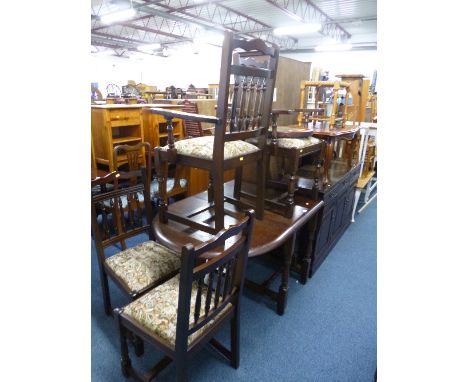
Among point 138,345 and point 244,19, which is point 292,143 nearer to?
point 138,345

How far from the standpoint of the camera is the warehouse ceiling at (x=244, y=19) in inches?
241

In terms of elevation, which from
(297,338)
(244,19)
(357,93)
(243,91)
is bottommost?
(297,338)

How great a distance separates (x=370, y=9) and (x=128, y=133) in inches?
235

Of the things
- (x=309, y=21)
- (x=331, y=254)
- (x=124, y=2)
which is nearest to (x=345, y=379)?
(x=331, y=254)

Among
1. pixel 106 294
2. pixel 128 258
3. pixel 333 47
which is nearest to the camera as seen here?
pixel 128 258

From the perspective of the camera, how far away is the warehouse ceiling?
241 inches

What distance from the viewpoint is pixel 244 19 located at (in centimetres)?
774

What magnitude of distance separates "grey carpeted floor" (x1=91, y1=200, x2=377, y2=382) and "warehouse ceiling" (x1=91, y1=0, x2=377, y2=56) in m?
4.32

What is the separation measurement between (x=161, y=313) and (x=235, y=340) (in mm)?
438

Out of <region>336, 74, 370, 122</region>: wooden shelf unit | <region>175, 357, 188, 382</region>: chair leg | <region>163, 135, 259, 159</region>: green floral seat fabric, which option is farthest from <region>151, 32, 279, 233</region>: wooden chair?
<region>336, 74, 370, 122</region>: wooden shelf unit

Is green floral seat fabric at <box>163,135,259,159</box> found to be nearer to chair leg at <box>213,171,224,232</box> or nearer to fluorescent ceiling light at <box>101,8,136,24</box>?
chair leg at <box>213,171,224,232</box>

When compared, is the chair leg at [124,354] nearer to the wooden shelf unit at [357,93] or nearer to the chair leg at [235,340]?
the chair leg at [235,340]

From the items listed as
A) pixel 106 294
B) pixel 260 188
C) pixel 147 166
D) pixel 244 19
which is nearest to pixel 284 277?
pixel 260 188

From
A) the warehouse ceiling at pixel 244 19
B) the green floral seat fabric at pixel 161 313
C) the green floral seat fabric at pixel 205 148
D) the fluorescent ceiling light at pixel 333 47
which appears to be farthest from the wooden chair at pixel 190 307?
the fluorescent ceiling light at pixel 333 47
